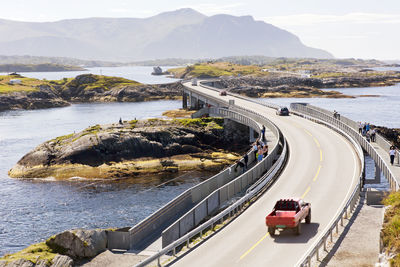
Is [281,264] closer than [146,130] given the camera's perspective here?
Yes

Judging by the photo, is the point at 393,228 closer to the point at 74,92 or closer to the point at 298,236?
the point at 298,236

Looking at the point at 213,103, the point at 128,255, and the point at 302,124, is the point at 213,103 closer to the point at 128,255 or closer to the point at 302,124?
the point at 302,124

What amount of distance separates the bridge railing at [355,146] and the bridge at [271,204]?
0.08m

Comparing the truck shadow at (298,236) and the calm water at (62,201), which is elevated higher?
the truck shadow at (298,236)

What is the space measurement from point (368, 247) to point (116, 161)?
4934 centimetres

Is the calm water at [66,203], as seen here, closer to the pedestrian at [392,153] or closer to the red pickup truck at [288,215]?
the red pickup truck at [288,215]

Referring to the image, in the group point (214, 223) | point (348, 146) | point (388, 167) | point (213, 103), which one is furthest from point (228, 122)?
point (214, 223)

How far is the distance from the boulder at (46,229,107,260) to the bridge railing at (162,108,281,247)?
416 cm

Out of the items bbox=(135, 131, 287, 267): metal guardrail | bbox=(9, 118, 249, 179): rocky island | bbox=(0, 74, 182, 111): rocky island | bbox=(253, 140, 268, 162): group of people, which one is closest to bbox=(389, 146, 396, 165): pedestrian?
bbox=(135, 131, 287, 267): metal guardrail

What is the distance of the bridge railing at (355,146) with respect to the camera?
2247 centimetres

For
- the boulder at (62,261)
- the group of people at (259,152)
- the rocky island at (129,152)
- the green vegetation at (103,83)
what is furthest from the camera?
the green vegetation at (103,83)

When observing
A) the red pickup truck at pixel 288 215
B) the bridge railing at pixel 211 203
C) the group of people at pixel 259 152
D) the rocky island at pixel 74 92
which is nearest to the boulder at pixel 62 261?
the bridge railing at pixel 211 203

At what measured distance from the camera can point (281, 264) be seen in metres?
22.7

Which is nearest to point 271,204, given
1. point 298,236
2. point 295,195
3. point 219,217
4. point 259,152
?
point 295,195
